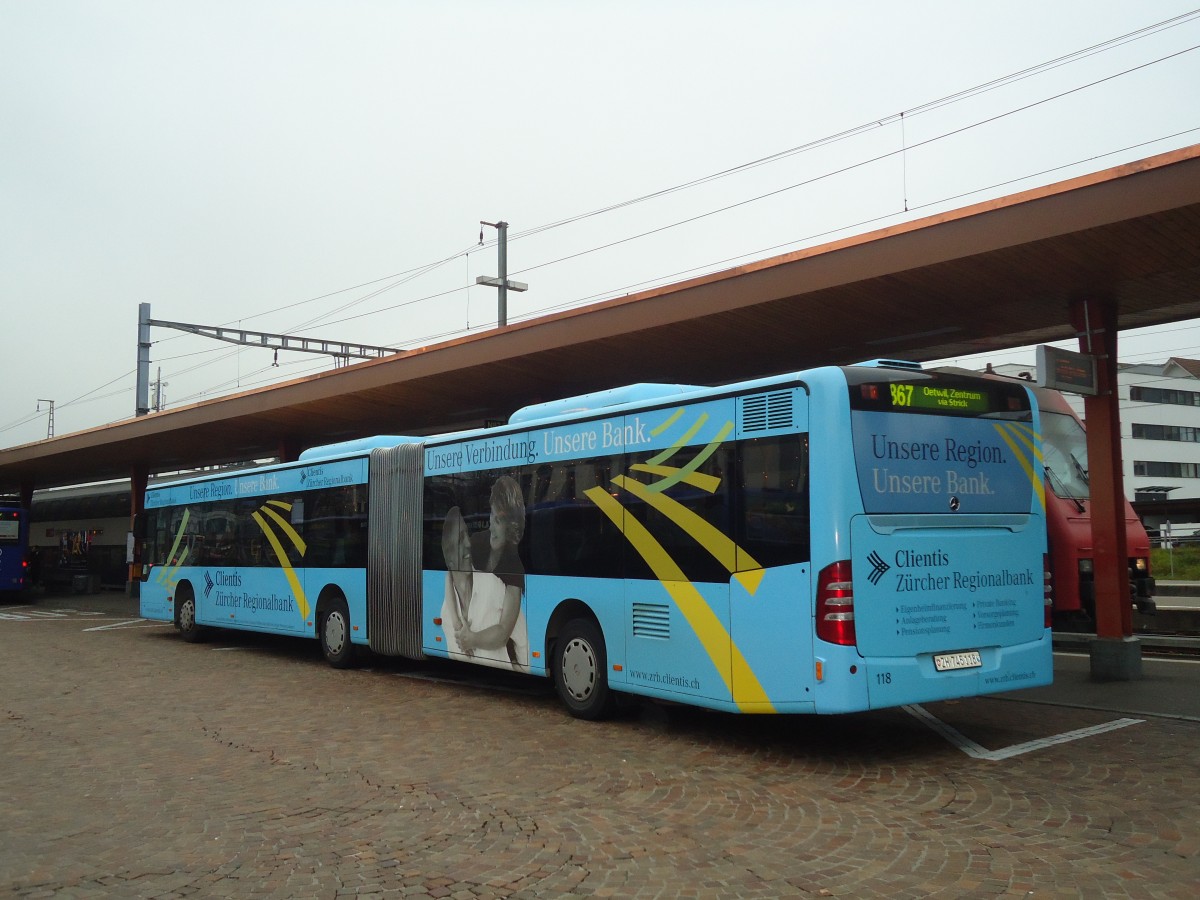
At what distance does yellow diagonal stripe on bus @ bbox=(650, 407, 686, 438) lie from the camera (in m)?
9.04

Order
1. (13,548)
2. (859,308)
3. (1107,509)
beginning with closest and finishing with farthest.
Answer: (1107,509) < (859,308) < (13,548)

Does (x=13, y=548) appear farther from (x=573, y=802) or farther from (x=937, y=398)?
(x=937, y=398)

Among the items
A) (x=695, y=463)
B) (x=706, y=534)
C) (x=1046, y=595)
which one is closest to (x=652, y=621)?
(x=706, y=534)

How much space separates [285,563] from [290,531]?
0.51m

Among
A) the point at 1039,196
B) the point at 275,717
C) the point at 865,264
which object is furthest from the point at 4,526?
the point at 1039,196

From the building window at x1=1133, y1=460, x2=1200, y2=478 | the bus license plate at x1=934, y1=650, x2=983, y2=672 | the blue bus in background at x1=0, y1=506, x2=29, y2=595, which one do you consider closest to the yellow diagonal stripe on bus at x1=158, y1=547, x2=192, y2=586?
the bus license plate at x1=934, y1=650, x2=983, y2=672

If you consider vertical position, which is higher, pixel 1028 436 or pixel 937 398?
pixel 937 398

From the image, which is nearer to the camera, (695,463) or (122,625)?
(695,463)

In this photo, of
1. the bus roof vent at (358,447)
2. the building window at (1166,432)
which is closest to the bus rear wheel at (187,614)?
the bus roof vent at (358,447)

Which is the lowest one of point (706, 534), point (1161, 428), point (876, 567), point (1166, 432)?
point (876, 567)

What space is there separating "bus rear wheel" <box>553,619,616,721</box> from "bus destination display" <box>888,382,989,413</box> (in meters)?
3.64

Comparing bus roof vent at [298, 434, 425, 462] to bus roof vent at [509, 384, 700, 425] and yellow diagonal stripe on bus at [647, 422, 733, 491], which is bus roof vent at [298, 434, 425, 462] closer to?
bus roof vent at [509, 384, 700, 425]

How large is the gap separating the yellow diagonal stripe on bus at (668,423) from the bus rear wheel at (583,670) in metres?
1.97

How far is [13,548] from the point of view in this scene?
3269 centimetres
